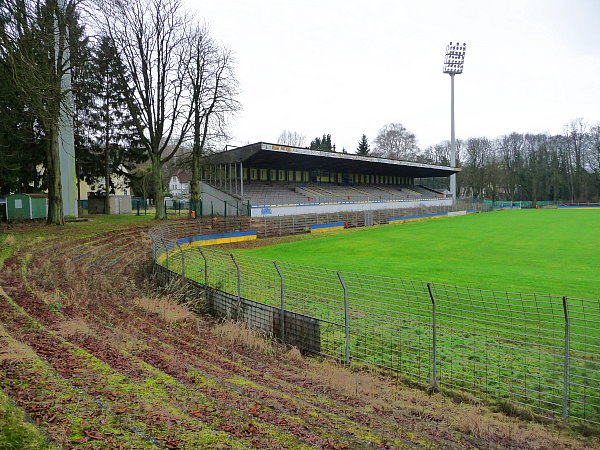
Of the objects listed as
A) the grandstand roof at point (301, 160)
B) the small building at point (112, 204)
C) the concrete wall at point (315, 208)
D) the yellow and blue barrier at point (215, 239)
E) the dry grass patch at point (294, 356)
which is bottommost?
the dry grass patch at point (294, 356)

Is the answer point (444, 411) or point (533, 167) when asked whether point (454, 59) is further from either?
point (444, 411)

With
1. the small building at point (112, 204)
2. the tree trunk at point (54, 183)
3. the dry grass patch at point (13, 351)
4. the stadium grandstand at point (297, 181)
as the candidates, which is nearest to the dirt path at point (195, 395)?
the dry grass patch at point (13, 351)

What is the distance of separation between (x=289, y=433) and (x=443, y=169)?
63937 millimetres

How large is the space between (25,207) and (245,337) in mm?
26491

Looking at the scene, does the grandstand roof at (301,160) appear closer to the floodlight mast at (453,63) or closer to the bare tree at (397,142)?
the floodlight mast at (453,63)

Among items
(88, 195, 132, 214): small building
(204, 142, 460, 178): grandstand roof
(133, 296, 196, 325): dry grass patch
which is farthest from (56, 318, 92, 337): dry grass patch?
(88, 195, 132, 214): small building

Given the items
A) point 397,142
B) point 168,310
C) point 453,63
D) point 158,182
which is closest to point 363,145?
point 397,142

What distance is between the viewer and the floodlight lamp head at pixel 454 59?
226 feet

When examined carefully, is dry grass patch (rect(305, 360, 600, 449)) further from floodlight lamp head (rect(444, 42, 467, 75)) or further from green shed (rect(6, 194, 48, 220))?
floodlight lamp head (rect(444, 42, 467, 75))

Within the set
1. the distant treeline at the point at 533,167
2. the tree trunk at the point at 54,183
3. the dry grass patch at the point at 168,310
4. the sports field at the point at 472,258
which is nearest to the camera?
the dry grass patch at the point at 168,310

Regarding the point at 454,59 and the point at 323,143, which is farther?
the point at 323,143

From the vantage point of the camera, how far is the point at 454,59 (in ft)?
227

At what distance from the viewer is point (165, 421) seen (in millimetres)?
3506

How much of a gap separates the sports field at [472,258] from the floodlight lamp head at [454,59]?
1884 inches
